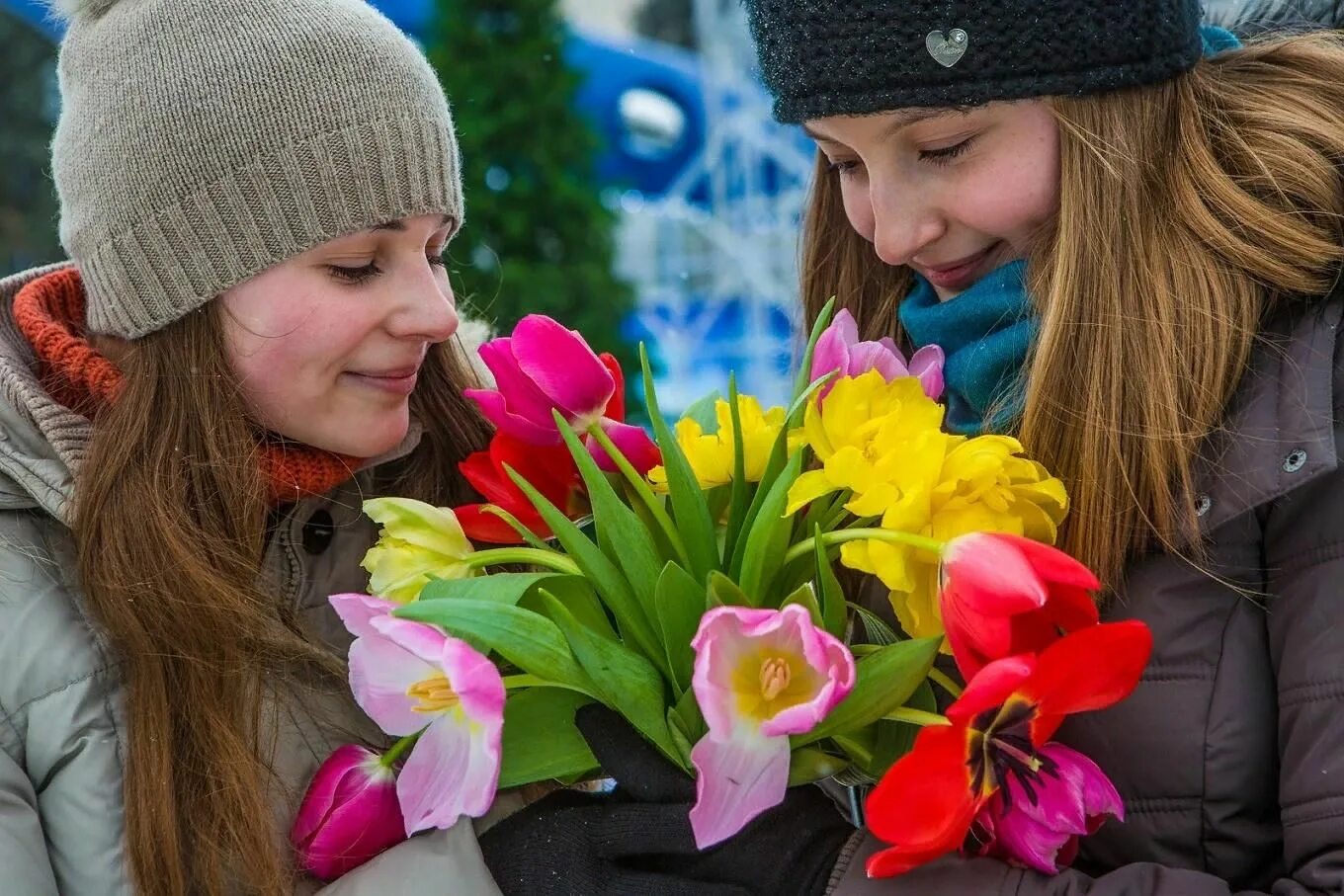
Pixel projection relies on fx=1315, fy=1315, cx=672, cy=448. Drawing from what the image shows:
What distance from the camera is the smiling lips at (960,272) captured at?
135cm

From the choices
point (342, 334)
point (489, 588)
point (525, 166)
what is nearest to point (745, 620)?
point (489, 588)

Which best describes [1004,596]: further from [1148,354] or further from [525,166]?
[525,166]

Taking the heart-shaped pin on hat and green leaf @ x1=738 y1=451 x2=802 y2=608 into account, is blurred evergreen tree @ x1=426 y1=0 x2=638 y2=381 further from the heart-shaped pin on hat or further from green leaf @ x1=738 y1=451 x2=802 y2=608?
green leaf @ x1=738 y1=451 x2=802 y2=608

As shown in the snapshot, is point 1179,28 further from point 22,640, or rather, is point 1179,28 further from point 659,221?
point 659,221

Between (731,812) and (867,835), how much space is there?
0.27 m

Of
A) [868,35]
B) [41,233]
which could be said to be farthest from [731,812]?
[41,233]

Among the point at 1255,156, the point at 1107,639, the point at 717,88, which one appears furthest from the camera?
the point at 717,88

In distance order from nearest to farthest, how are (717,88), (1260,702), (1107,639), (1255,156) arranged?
(1107,639)
(1260,702)
(1255,156)
(717,88)

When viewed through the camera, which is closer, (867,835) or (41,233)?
(867,835)

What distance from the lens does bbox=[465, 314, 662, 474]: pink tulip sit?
45.2 inches

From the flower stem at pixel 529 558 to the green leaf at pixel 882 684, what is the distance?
24cm

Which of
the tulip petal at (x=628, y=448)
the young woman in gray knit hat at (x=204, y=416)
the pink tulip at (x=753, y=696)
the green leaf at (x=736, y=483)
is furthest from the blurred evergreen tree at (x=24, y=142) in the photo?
the pink tulip at (x=753, y=696)

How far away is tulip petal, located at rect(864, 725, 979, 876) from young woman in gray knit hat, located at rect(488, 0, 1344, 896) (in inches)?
6.8

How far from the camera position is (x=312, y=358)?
147 centimetres
